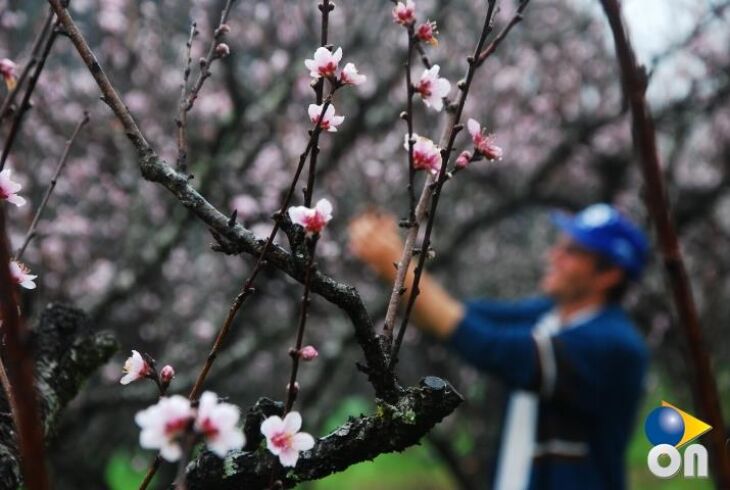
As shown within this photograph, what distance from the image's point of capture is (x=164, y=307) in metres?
5.41

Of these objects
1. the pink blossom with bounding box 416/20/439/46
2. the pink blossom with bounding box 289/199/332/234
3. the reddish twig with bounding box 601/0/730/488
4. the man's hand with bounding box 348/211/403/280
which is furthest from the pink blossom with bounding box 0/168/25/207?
the man's hand with bounding box 348/211/403/280

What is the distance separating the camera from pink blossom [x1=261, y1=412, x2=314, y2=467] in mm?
864

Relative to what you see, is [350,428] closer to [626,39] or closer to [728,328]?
[626,39]

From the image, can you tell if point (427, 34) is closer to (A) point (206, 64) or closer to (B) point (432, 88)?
(B) point (432, 88)

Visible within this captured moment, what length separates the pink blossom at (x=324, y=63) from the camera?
1.04 metres

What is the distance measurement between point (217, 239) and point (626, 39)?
671mm

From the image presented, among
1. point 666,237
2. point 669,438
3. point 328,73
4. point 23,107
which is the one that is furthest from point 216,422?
point 669,438

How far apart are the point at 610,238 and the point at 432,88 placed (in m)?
2.84

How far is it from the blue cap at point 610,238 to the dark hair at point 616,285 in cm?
2

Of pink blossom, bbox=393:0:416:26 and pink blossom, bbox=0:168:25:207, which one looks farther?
pink blossom, bbox=393:0:416:26

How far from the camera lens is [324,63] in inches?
41.0

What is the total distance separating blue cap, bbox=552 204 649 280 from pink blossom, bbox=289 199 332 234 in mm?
3102

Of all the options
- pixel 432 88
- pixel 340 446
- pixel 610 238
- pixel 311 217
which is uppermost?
pixel 610 238

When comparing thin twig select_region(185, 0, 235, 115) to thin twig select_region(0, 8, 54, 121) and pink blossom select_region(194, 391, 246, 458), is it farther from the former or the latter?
pink blossom select_region(194, 391, 246, 458)
